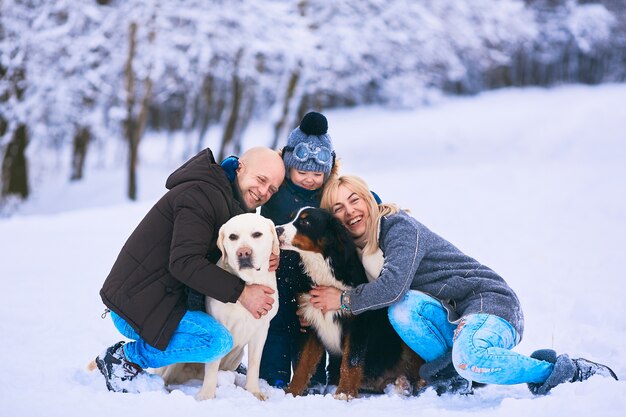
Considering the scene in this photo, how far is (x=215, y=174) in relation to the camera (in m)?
3.71

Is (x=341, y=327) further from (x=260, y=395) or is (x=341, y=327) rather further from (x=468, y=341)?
(x=468, y=341)

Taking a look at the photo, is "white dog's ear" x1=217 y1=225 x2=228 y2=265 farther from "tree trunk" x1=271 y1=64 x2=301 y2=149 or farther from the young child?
"tree trunk" x1=271 y1=64 x2=301 y2=149

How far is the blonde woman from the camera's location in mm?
3396

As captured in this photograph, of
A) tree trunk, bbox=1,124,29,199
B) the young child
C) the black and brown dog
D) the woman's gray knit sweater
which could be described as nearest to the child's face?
the young child

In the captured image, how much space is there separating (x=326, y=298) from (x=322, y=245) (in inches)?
12.6

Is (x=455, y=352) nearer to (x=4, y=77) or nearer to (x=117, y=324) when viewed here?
(x=117, y=324)

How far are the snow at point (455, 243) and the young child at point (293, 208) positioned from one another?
1.22ft

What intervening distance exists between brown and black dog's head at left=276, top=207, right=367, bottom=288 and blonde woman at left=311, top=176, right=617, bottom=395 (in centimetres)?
11

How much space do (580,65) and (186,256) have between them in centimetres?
4774

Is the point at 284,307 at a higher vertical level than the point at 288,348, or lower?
higher

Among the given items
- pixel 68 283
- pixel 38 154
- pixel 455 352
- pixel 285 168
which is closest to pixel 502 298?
pixel 455 352

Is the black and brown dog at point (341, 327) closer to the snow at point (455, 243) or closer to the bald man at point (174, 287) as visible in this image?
the snow at point (455, 243)

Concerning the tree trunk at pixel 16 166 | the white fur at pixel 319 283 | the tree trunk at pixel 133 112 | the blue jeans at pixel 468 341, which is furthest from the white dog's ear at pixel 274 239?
the tree trunk at pixel 16 166

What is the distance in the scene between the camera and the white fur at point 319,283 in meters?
3.82
